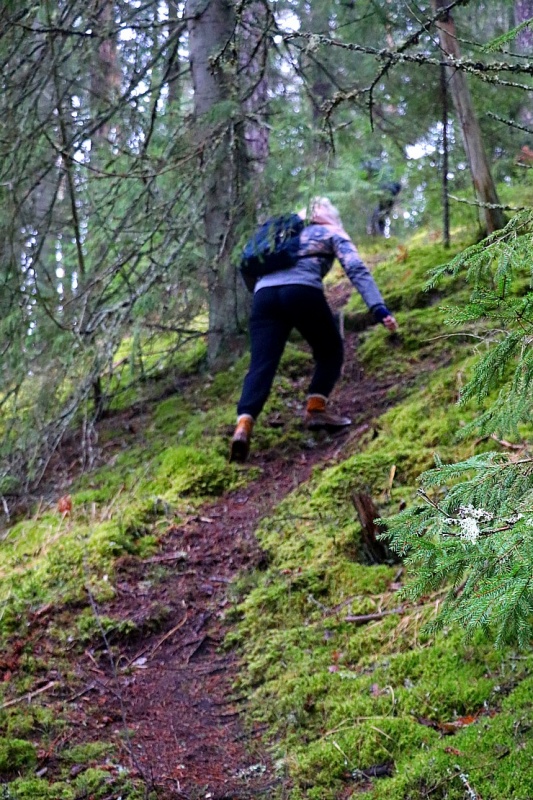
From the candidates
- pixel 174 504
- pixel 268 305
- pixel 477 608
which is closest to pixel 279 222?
pixel 268 305

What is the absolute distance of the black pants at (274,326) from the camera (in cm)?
618

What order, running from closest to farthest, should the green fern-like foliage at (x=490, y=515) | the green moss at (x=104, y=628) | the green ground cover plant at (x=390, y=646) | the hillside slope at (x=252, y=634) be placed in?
the green fern-like foliage at (x=490, y=515) < the green ground cover plant at (x=390, y=646) < the hillside slope at (x=252, y=634) < the green moss at (x=104, y=628)

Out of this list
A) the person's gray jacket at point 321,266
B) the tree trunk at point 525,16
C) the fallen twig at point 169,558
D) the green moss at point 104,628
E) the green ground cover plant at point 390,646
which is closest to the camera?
the green ground cover plant at point 390,646

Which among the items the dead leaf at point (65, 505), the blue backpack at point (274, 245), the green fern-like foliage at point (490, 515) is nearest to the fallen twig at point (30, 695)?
the dead leaf at point (65, 505)

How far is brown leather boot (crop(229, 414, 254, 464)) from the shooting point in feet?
20.1

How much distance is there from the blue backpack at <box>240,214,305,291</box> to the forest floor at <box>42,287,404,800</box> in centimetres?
159

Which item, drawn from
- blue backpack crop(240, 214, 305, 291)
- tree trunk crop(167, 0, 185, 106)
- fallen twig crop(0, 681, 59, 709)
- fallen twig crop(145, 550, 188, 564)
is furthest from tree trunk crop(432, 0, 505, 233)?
fallen twig crop(0, 681, 59, 709)

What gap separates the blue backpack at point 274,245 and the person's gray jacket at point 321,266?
61 mm

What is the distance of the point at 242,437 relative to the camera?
6.13 metres

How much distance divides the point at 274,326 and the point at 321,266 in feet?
2.25

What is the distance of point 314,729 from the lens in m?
3.20

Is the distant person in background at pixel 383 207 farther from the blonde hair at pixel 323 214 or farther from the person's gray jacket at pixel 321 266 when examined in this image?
the person's gray jacket at pixel 321 266

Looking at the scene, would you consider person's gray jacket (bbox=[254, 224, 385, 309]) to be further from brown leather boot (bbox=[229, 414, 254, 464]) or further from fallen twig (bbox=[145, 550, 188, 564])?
fallen twig (bbox=[145, 550, 188, 564])

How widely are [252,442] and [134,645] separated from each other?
268 centimetres
